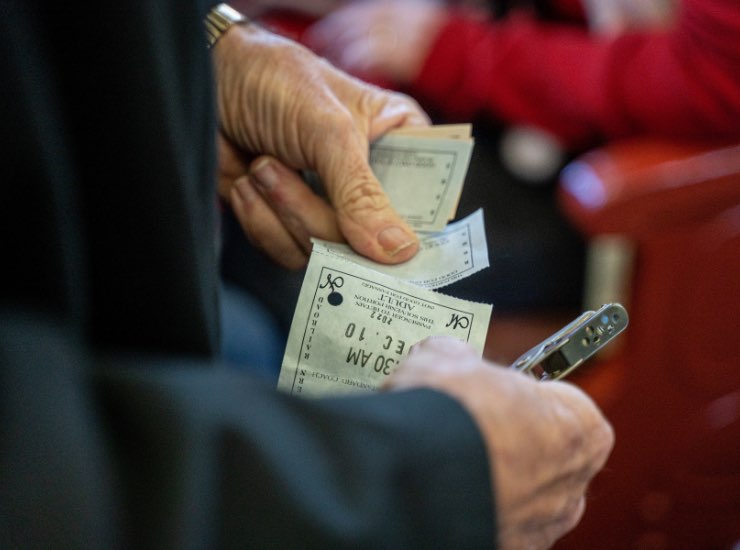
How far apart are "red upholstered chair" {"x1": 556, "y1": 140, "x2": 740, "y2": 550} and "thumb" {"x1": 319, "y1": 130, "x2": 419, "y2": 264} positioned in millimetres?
432

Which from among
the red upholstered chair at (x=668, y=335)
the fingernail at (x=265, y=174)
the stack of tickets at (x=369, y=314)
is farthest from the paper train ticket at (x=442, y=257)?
the red upholstered chair at (x=668, y=335)

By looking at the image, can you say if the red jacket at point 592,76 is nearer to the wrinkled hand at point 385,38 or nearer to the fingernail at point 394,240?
the wrinkled hand at point 385,38

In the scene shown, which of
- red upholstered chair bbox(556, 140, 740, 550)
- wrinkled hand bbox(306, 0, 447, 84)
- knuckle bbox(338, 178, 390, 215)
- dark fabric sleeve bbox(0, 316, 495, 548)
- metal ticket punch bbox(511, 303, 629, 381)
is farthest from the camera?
wrinkled hand bbox(306, 0, 447, 84)

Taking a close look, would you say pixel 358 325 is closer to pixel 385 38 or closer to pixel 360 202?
pixel 360 202

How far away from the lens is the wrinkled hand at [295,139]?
1.94 feet

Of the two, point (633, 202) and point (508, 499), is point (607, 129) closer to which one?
point (633, 202)

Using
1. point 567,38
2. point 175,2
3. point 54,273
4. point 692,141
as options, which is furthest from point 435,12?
point 54,273

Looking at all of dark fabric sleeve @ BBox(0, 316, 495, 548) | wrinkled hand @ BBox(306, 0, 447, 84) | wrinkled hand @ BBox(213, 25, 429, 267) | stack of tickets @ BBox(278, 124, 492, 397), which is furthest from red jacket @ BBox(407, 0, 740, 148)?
dark fabric sleeve @ BBox(0, 316, 495, 548)

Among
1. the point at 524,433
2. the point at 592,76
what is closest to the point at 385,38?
the point at 592,76

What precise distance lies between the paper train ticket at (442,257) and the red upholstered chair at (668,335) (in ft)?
1.36

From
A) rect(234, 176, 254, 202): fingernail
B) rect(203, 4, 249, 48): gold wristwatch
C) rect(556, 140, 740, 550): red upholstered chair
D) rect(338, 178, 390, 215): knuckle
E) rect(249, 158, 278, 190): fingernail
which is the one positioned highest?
rect(203, 4, 249, 48): gold wristwatch

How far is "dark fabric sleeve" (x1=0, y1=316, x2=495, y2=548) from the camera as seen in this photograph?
266 millimetres

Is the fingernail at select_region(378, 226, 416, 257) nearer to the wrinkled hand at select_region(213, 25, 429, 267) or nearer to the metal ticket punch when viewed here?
the wrinkled hand at select_region(213, 25, 429, 267)

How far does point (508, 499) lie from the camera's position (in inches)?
13.9
